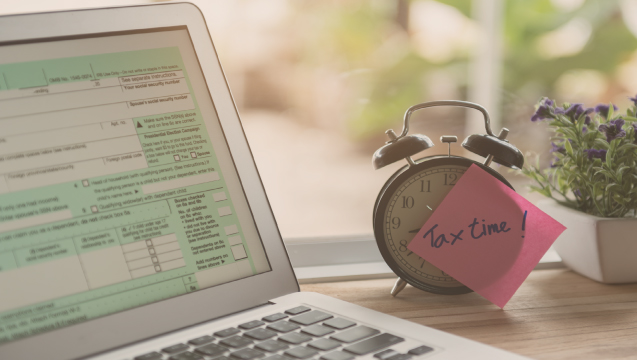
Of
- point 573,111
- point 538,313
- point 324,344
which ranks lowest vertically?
point 538,313

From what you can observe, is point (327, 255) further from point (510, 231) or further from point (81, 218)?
point (81, 218)

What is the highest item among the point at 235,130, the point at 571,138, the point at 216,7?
the point at 216,7

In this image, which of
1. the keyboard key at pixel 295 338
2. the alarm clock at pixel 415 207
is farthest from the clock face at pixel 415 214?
the keyboard key at pixel 295 338

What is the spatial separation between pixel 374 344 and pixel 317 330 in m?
0.06

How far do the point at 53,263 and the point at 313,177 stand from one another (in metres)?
1.42

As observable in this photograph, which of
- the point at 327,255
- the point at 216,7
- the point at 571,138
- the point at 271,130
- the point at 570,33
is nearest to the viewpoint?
the point at 571,138

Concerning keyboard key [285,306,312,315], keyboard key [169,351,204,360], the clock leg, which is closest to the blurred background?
the clock leg

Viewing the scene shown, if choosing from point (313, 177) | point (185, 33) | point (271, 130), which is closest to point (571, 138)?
point (185, 33)

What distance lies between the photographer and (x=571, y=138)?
30.4 inches

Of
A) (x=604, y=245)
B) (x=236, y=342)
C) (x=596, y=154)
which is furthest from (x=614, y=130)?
(x=236, y=342)

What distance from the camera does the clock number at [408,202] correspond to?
0.71 meters

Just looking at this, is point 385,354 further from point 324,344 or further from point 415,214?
point 415,214

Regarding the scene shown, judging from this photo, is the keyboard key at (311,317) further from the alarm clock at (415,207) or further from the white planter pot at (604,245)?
the white planter pot at (604,245)

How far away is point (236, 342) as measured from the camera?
0.49 metres
